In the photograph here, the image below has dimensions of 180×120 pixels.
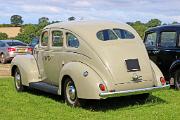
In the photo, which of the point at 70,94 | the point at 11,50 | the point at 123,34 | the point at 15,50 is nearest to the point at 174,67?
the point at 123,34

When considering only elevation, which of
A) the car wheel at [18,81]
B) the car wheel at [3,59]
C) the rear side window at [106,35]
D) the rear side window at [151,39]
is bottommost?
the car wheel at [3,59]

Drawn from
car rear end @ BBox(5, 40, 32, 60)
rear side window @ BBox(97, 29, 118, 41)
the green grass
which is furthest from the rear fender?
car rear end @ BBox(5, 40, 32, 60)

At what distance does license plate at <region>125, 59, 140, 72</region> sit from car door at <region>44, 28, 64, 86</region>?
1.72 metres

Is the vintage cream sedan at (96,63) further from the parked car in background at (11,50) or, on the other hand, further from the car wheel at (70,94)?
the parked car in background at (11,50)

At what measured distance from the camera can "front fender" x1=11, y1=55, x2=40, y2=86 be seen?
12.0 metres

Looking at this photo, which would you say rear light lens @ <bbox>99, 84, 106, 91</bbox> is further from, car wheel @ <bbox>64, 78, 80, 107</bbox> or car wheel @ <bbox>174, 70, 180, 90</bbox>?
car wheel @ <bbox>174, 70, 180, 90</bbox>

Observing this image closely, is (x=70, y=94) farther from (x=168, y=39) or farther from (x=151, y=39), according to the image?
(x=151, y=39)

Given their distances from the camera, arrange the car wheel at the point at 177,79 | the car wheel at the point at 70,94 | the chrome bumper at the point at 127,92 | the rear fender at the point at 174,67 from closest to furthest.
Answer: the chrome bumper at the point at 127,92 → the car wheel at the point at 70,94 → the rear fender at the point at 174,67 → the car wheel at the point at 177,79

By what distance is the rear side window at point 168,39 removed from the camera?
42.6 ft

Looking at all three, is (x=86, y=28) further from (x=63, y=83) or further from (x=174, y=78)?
(x=174, y=78)

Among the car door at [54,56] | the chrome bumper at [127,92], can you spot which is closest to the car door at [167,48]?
the chrome bumper at [127,92]

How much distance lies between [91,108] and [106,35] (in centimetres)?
168

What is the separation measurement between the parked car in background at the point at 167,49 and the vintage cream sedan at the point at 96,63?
8.20 feet

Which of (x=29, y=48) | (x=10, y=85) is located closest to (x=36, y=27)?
(x=29, y=48)
